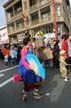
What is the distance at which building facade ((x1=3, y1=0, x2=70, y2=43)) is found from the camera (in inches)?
2023

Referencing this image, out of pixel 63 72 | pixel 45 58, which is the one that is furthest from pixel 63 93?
pixel 45 58

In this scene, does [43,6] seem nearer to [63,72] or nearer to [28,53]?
[63,72]

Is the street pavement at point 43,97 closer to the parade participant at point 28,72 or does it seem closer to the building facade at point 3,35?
the parade participant at point 28,72

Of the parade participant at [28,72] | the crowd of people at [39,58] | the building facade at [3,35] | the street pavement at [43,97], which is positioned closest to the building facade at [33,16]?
the building facade at [3,35]

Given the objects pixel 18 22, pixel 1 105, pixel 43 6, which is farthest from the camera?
pixel 18 22

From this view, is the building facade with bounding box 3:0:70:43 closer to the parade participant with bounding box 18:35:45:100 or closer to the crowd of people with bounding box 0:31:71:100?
the crowd of people with bounding box 0:31:71:100

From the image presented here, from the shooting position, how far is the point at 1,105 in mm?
7348

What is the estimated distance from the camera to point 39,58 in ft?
52.6

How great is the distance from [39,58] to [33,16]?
148 feet

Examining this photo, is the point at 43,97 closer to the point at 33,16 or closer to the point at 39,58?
the point at 39,58

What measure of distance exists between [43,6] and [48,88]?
150ft

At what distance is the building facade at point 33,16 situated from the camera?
5139cm

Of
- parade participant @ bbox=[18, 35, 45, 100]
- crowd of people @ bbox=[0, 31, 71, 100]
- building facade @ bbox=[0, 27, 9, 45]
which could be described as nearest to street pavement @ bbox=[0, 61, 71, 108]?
crowd of people @ bbox=[0, 31, 71, 100]

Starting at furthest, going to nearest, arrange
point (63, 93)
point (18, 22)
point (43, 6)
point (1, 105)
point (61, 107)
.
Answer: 1. point (18, 22)
2. point (43, 6)
3. point (63, 93)
4. point (1, 105)
5. point (61, 107)
